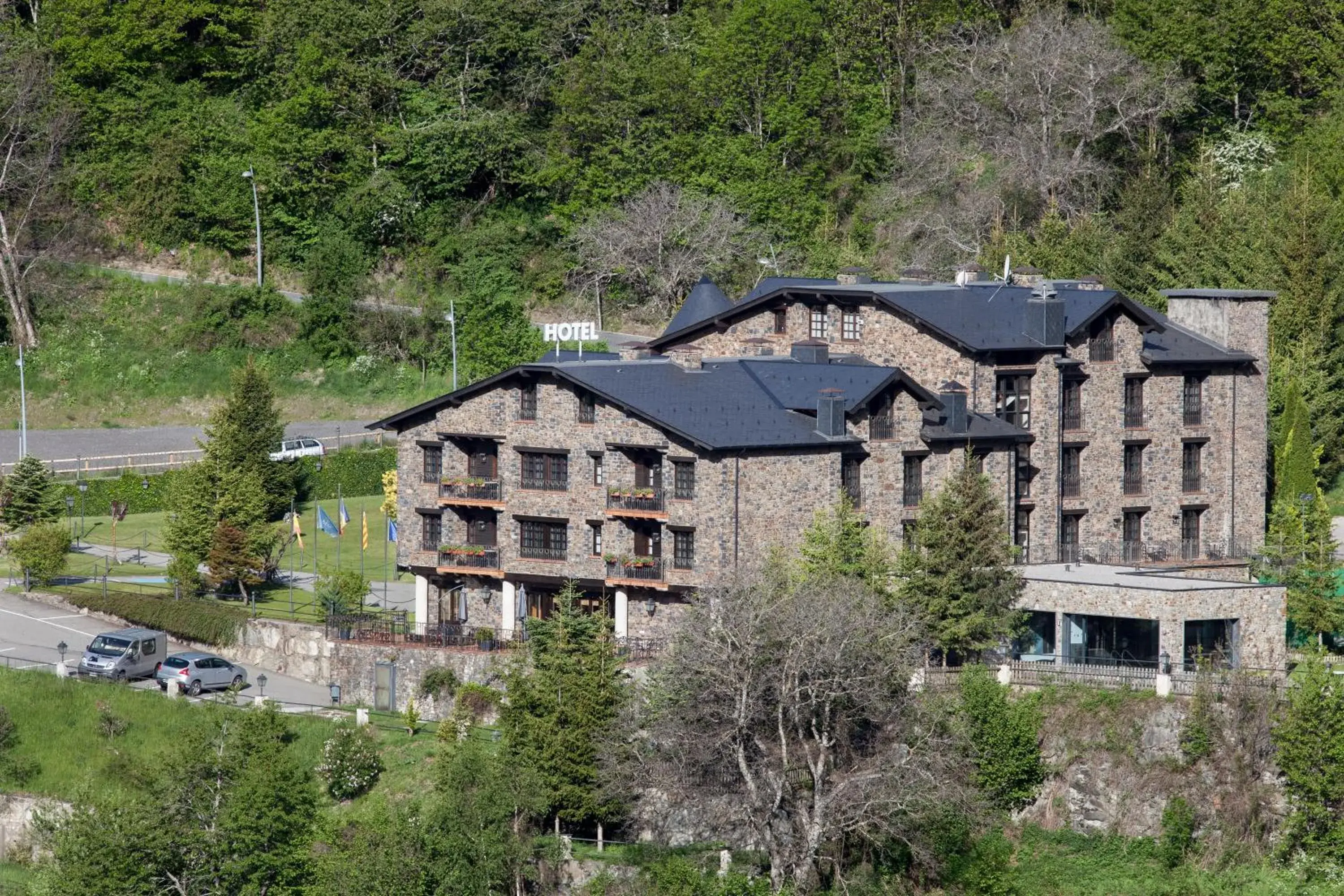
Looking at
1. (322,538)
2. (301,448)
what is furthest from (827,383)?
(301,448)

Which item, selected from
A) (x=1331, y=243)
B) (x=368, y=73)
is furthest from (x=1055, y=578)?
(x=368, y=73)

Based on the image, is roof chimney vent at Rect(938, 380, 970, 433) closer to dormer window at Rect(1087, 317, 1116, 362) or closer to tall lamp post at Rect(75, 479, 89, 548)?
dormer window at Rect(1087, 317, 1116, 362)

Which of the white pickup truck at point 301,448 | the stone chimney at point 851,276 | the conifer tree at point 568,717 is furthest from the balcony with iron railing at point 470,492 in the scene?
the white pickup truck at point 301,448

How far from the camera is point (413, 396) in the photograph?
119000mm

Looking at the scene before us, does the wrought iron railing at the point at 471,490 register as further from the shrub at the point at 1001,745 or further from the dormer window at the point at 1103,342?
the dormer window at the point at 1103,342

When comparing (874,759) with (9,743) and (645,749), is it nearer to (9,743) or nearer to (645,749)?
(645,749)

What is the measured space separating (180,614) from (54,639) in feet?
13.6

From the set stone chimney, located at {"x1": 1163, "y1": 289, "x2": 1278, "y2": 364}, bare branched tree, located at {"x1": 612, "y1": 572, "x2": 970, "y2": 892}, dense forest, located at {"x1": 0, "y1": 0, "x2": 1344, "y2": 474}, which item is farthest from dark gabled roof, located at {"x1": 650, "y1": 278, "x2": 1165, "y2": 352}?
dense forest, located at {"x1": 0, "y1": 0, "x2": 1344, "y2": 474}

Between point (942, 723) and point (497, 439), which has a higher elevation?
point (497, 439)

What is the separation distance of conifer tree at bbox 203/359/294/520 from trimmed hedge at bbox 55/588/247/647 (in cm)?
1006

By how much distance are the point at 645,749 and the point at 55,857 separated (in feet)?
51.4

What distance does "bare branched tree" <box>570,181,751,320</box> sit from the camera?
119812 millimetres

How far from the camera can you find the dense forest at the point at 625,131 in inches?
4584

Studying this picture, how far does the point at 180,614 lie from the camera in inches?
3339
